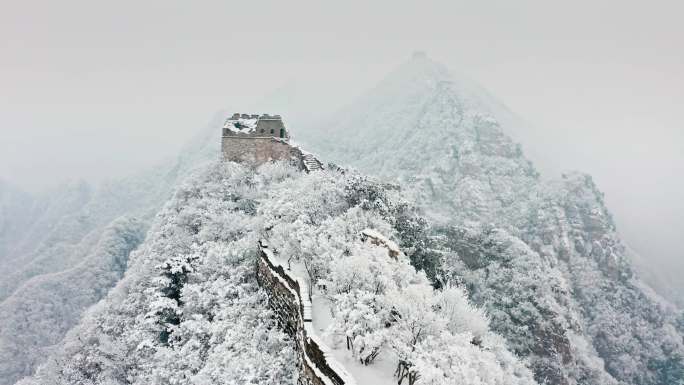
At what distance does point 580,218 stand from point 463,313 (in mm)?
100535

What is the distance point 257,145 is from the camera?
149ft

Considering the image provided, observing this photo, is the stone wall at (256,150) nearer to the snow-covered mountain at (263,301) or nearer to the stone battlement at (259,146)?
the stone battlement at (259,146)

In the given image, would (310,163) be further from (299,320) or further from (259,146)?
(299,320)

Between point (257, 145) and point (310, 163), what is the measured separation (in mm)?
6073

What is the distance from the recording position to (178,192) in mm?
42094

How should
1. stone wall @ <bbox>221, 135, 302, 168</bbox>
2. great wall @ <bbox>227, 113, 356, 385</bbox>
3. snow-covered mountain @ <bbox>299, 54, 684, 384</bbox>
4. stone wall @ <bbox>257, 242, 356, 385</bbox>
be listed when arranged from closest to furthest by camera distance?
stone wall @ <bbox>257, 242, 356, 385</bbox> → great wall @ <bbox>227, 113, 356, 385</bbox> → stone wall @ <bbox>221, 135, 302, 168</bbox> → snow-covered mountain @ <bbox>299, 54, 684, 384</bbox>

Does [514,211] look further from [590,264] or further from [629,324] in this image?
[629,324]

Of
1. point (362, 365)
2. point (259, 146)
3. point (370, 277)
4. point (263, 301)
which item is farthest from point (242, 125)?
point (362, 365)

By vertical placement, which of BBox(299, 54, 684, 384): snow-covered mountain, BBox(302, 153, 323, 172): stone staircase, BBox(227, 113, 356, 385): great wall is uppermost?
BBox(227, 113, 356, 385): great wall

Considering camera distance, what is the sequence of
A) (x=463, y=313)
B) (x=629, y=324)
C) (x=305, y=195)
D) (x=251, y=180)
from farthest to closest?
(x=629, y=324) → (x=251, y=180) → (x=305, y=195) → (x=463, y=313)

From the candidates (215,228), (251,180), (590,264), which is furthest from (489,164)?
(215,228)

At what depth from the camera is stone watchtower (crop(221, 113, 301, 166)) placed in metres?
45.1

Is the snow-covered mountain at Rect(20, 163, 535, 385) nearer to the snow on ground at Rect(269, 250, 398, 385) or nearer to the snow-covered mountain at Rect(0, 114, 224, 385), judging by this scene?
the snow on ground at Rect(269, 250, 398, 385)

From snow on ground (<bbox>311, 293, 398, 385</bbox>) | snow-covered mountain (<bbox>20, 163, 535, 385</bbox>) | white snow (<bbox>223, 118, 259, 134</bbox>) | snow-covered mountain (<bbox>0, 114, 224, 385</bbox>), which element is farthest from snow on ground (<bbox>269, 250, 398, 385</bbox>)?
snow-covered mountain (<bbox>0, 114, 224, 385</bbox>)
